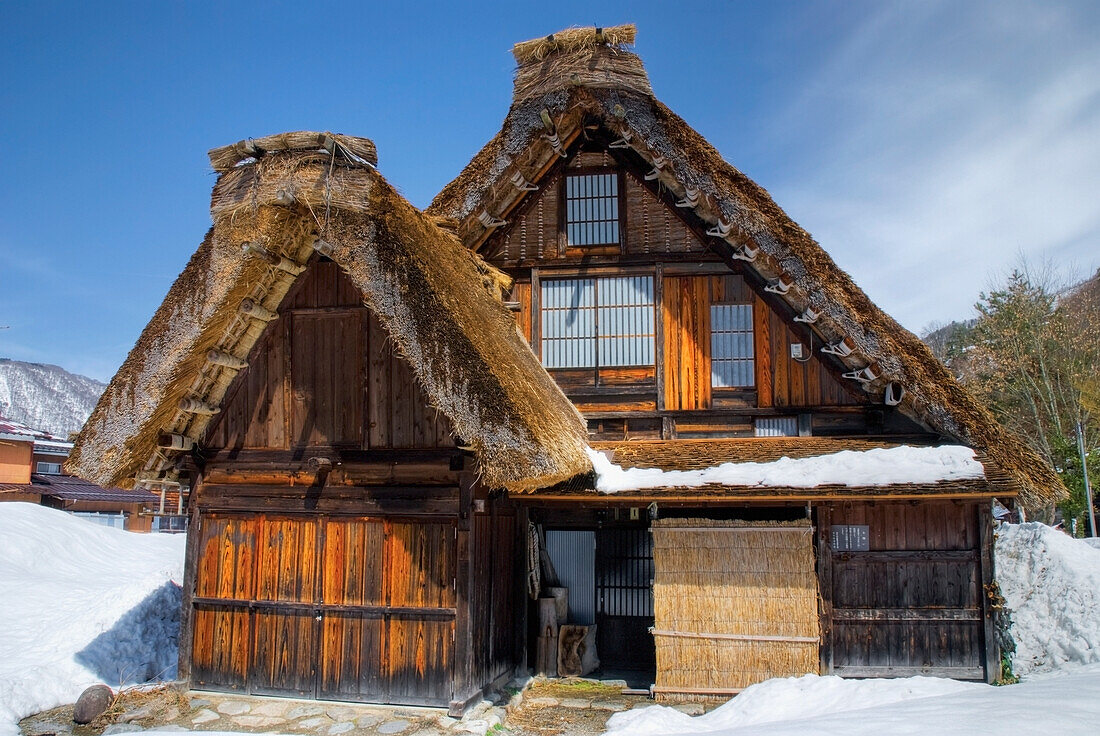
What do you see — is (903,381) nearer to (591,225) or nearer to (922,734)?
(591,225)

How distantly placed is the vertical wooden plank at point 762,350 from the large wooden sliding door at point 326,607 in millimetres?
4565

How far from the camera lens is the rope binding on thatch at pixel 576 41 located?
999 centimetres

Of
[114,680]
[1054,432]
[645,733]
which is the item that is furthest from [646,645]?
[1054,432]

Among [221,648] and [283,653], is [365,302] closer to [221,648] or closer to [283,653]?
[283,653]

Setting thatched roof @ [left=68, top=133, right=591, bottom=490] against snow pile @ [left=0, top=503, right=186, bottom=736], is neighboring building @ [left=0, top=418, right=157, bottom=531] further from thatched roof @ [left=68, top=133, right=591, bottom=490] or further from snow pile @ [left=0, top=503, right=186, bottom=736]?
thatched roof @ [left=68, top=133, right=591, bottom=490]

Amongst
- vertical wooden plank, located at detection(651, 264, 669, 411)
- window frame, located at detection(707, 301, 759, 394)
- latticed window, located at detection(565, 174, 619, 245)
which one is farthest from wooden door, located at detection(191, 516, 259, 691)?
window frame, located at detection(707, 301, 759, 394)

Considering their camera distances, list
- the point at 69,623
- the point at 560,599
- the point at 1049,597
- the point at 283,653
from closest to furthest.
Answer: the point at 283,653, the point at 560,599, the point at 69,623, the point at 1049,597

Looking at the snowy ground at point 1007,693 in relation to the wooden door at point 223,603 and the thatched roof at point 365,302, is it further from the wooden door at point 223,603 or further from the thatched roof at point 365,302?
the wooden door at point 223,603

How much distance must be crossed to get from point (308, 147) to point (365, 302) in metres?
1.72

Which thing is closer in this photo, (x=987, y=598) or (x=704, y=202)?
(x=987, y=598)

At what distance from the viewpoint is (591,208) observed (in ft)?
34.7

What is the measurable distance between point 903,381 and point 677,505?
3145mm

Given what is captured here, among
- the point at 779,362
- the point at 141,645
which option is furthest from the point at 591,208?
the point at 141,645

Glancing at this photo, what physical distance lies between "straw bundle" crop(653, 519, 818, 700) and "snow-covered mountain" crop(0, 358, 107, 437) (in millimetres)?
142436
